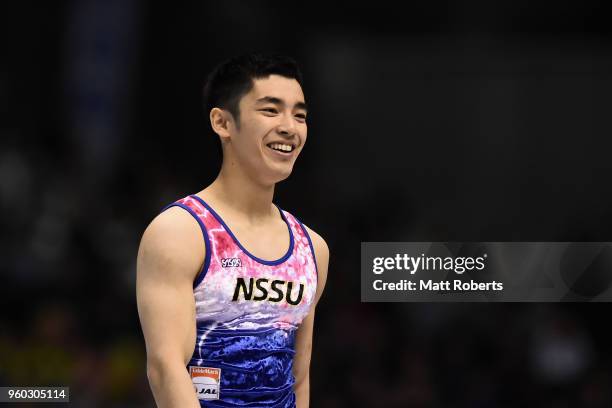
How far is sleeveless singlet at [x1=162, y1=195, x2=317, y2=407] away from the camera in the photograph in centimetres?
390

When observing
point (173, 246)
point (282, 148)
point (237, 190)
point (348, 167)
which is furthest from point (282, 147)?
point (348, 167)

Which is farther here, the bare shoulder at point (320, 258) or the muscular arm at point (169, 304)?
the bare shoulder at point (320, 258)

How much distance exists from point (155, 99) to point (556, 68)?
5.06 m

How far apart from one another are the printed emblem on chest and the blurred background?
4.23 metres

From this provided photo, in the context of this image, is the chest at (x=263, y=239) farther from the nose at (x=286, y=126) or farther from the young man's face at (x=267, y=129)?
the nose at (x=286, y=126)

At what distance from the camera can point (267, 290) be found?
3986 mm

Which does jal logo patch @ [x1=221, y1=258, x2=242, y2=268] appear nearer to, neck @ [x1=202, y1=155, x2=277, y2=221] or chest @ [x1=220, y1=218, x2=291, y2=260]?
chest @ [x1=220, y1=218, x2=291, y2=260]

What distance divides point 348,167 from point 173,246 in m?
9.66

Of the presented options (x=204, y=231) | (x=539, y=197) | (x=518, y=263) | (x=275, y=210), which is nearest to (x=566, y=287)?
(x=518, y=263)

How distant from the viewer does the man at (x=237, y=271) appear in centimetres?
379

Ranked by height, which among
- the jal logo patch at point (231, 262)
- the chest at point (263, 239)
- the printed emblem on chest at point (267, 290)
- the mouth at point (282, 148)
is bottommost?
the printed emblem on chest at point (267, 290)

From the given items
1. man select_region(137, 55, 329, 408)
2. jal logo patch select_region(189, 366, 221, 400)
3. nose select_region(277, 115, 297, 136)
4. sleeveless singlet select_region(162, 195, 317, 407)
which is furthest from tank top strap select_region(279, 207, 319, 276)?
jal logo patch select_region(189, 366, 221, 400)

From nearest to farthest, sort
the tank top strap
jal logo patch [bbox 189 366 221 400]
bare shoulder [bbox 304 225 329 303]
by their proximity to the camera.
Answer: jal logo patch [bbox 189 366 221 400], the tank top strap, bare shoulder [bbox 304 225 329 303]

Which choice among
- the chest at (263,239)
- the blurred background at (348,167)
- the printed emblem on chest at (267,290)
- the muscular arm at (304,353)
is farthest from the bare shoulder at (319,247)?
the blurred background at (348,167)
